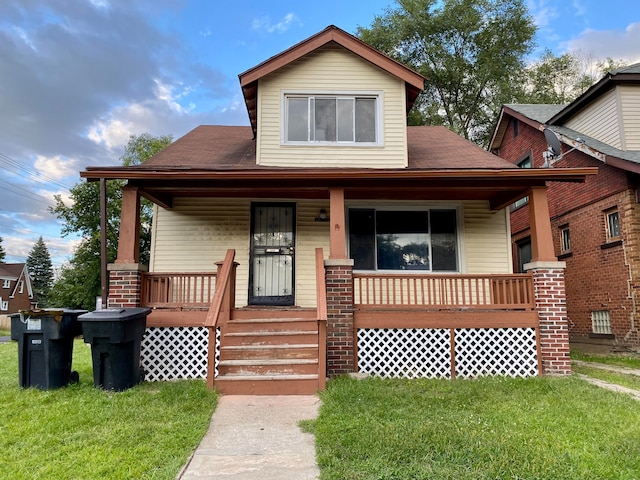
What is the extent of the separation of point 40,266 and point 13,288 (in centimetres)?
2210

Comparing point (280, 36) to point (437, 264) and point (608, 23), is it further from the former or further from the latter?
point (608, 23)

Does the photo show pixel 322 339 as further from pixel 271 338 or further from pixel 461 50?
pixel 461 50

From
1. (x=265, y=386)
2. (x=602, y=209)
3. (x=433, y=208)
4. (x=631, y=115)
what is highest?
(x=631, y=115)

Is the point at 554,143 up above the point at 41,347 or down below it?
above

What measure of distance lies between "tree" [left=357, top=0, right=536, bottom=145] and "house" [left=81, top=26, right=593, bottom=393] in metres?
13.3

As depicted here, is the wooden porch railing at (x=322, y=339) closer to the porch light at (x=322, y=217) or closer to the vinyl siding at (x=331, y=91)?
the porch light at (x=322, y=217)

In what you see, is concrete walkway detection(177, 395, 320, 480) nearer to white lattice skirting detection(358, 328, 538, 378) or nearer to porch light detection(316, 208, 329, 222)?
white lattice skirting detection(358, 328, 538, 378)

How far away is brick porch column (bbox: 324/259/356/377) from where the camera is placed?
6.09m

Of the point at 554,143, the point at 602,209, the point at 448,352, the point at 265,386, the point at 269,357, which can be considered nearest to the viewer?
the point at 265,386

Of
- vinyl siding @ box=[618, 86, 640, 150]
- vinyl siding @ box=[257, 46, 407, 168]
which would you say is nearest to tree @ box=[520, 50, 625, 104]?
vinyl siding @ box=[618, 86, 640, 150]

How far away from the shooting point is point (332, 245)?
6.41 metres

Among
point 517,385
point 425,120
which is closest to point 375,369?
point 517,385

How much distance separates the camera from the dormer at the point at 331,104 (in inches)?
312

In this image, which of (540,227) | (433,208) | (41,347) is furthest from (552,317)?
(41,347)
